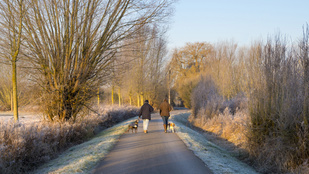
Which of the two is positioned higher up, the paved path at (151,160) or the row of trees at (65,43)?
the row of trees at (65,43)

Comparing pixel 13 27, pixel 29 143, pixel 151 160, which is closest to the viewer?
pixel 151 160

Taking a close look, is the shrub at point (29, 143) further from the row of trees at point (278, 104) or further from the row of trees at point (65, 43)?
the row of trees at point (278, 104)

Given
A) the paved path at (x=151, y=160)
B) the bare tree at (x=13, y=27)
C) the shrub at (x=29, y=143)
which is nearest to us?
the paved path at (x=151, y=160)

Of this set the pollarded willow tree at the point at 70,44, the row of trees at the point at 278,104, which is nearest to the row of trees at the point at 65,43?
the pollarded willow tree at the point at 70,44

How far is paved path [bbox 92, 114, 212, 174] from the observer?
717cm

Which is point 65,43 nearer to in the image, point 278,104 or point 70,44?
point 70,44

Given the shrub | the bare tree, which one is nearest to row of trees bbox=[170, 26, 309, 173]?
the shrub

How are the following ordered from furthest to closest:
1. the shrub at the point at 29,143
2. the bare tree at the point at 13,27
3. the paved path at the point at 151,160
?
1. the bare tree at the point at 13,27
2. the shrub at the point at 29,143
3. the paved path at the point at 151,160

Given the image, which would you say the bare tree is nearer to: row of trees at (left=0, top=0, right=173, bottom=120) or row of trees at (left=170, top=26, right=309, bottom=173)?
row of trees at (left=0, top=0, right=173, bottom=120)

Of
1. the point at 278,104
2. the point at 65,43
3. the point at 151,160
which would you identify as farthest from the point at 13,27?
the point at 278,104

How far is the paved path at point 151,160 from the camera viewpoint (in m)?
7.17

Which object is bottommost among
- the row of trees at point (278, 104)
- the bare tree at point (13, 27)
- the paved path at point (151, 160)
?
the paved path at point (151, 160)

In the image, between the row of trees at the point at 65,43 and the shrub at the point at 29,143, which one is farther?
the row of trees at the point at 65,43

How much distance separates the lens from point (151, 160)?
325 inches
